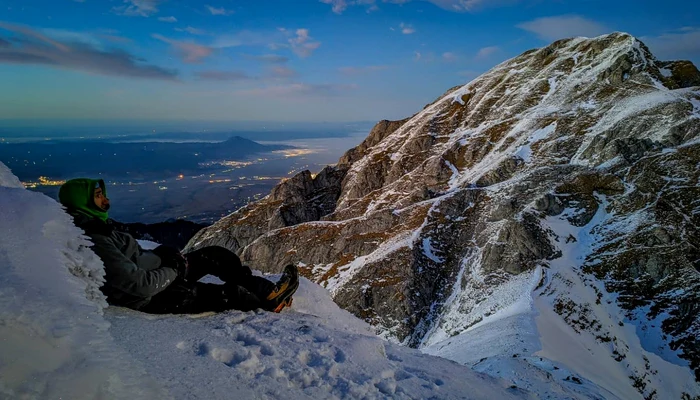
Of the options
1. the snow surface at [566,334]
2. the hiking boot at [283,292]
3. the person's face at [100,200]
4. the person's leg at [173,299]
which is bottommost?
the snow surface at [566,334]

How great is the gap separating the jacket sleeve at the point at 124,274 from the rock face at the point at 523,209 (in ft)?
184

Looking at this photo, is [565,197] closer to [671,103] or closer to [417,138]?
[671,103]

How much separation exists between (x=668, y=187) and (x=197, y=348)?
289 ft

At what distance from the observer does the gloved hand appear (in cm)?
838

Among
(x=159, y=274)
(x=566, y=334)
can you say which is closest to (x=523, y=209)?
(x=566, y=334)

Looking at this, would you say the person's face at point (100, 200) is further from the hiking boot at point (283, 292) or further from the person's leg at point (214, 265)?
the hiking boot at point (283, 292)

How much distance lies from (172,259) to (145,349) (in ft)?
8.87

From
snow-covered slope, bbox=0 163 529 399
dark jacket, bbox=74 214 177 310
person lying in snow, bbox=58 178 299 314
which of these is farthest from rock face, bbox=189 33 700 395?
dark jacket, bbox=74 214 177 310

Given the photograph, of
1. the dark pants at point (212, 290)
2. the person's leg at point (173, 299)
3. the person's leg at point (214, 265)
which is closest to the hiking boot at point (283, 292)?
the dark pants at point (212, 290)

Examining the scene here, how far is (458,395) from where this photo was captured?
7840 millimetres

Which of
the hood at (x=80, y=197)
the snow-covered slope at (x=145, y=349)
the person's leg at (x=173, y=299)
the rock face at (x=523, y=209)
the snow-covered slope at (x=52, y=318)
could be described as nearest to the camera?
the snow-covered slope at (x=52, y=318)

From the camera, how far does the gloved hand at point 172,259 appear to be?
8.38 m

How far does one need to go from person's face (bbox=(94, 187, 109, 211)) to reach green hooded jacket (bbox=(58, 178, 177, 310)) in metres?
0.07

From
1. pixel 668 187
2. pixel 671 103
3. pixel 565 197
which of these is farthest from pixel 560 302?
pixel 671 103
